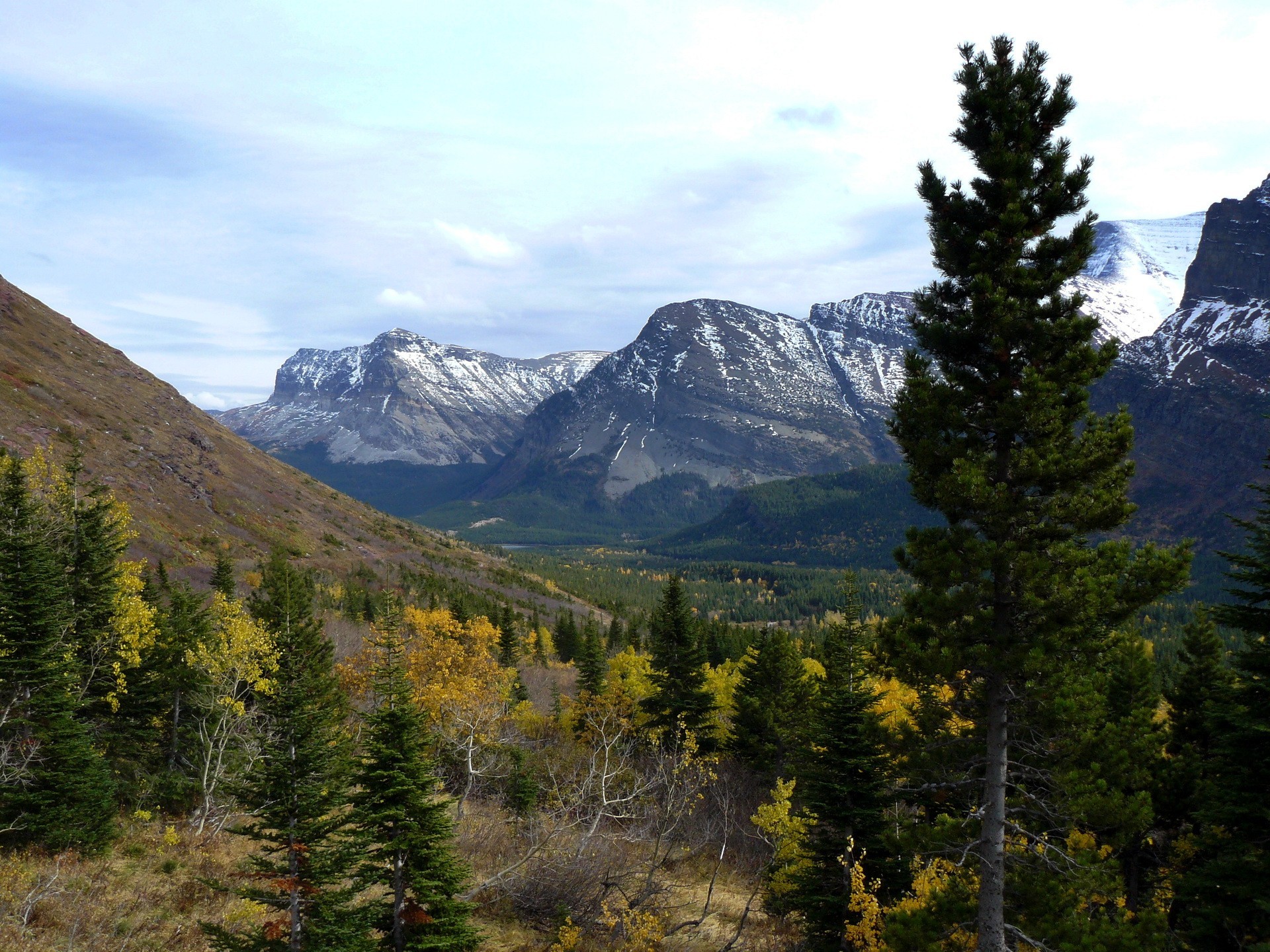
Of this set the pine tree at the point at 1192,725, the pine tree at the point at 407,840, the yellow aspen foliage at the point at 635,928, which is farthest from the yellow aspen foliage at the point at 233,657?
the pine tree at the point at 1192,725

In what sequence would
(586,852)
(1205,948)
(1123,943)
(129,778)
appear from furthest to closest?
(129,778)
(586,852)
(1205,948)
(1123,943)

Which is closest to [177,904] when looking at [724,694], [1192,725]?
[1192,725]

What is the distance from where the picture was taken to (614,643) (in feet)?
299

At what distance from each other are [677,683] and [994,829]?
2855 centimetres

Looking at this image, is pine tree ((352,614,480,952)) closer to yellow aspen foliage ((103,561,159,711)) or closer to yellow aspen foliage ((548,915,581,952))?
yellow aspen foliage ((548,915,581,952))

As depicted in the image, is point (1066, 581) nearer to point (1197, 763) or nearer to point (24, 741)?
point (1197, 763)

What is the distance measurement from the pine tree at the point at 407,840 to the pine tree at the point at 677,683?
25.0 meters

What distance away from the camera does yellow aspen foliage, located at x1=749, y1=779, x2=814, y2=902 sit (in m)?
23.4

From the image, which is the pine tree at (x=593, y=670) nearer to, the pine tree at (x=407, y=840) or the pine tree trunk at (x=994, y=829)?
the pine tree at (x=407, y=840)

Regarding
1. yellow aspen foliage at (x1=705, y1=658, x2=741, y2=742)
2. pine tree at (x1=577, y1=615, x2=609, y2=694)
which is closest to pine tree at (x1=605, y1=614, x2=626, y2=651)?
yellow aspen foliage at (x1=705, y1=658, x2=741, y2=742)

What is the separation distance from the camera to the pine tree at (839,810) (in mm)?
21750

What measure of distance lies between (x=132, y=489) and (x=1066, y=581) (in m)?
111

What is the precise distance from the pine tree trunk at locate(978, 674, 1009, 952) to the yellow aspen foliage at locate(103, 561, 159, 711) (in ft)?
91.1

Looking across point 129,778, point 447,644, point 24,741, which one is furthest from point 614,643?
point 24,741
